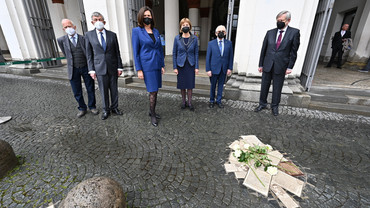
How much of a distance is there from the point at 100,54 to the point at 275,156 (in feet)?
11.4

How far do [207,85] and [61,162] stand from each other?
397 cm

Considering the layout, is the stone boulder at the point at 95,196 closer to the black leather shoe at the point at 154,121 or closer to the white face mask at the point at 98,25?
the black leather shoe at the point at 154,121

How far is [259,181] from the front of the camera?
2.05 meters

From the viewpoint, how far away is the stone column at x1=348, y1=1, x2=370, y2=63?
7008 mm

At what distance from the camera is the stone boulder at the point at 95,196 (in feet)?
4.35

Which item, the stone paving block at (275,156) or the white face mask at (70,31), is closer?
the stone paving block at (275,156)

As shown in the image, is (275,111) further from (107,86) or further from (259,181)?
(107,86)

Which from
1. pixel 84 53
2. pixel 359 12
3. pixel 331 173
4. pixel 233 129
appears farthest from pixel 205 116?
pixel 359 12

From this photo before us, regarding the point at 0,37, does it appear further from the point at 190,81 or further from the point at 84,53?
the point at 190,81

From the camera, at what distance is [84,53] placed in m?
3.49

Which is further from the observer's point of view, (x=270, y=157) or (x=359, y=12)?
(x=359, y=12)

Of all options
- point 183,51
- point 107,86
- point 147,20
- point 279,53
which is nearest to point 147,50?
point 147,20

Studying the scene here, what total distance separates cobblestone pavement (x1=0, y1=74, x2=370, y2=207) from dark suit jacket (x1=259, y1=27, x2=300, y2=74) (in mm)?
1079

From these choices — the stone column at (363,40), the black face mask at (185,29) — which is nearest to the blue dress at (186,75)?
the black face mask at (185,29)
